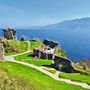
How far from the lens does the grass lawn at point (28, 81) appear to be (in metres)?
26.1

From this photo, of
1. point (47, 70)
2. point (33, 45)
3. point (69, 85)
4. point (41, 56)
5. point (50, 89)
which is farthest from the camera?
point (33, 45)

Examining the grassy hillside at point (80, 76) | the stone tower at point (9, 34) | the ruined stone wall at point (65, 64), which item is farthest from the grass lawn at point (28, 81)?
the stone tower at point (9, 34)

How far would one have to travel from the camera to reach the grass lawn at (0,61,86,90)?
26.1 m

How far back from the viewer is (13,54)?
8344 centimetres

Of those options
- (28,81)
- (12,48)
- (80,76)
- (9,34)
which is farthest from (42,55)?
(28,81)

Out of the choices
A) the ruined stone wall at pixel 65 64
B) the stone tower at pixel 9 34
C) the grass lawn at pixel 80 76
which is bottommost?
the grass lawn at pixel 80 76

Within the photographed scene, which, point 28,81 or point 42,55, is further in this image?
point 42,55

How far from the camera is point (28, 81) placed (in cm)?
3600

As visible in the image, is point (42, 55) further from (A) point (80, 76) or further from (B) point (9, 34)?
(B) point (9, 34)

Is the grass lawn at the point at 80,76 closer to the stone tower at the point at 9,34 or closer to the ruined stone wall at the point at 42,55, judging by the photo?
the ruined stone wall at the point at 42,55

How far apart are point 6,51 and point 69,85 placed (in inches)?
1607

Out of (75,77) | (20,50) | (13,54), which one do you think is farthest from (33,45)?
(75,77)

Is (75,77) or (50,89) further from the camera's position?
(75,77)

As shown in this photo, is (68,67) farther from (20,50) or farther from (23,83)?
(23,83)
